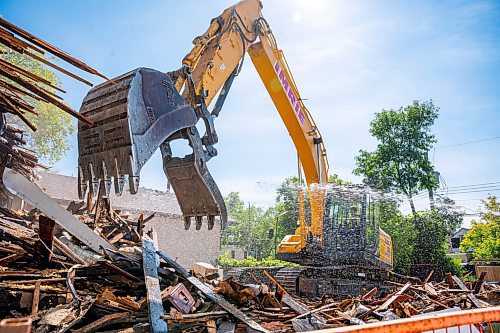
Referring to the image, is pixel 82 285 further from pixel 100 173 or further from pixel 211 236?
pixel 211 236

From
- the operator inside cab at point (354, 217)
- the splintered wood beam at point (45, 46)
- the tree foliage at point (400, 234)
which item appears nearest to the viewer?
the splintered wood beam at point (45, 46)

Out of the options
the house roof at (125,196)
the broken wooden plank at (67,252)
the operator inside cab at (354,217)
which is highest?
the house roof at (125,196)

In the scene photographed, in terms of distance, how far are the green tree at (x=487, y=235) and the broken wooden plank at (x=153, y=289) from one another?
81.9 ft

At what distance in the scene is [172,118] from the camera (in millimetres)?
3914

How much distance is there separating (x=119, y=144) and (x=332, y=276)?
855cm

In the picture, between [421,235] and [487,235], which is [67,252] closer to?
[421,235]

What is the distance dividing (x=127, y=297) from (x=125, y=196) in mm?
21565

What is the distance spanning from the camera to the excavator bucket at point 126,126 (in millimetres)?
3389

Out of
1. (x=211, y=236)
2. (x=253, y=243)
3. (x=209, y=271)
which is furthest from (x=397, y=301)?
(x=253, y=243)

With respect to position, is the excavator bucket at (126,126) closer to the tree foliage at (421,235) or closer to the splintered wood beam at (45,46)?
the splintered wood beam at (45,46)

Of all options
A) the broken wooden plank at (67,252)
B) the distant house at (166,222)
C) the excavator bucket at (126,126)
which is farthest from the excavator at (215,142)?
the distant house at (166,222)

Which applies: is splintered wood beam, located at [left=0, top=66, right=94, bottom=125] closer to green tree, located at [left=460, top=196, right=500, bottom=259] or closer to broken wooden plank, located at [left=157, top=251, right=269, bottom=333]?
broken wooden plank, located at [left=157, top=251, right=269, bottom=333]

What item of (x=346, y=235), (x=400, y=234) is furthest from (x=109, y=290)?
(x=400, y=234)

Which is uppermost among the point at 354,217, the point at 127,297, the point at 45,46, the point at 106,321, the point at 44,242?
the point at 45,46
